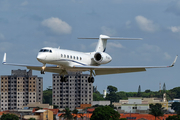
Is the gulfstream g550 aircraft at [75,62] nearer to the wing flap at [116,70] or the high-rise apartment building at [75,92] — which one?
the wing flap at [116,70]

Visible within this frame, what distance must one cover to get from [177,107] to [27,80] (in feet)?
207

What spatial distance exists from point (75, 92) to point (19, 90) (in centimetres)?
2263

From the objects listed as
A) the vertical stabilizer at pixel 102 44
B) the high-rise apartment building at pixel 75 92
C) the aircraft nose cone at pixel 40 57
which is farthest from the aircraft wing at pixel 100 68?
the high-rise apartment building at pixel 75 92

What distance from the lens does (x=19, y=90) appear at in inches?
6959

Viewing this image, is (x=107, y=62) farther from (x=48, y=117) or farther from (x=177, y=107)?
(x=177, y=107)

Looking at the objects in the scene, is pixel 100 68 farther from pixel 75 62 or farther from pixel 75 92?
pixel 75 92

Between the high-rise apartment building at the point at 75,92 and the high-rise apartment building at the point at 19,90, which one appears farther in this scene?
the high-rise apartment building at the point at 75,92

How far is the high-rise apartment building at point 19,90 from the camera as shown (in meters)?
174

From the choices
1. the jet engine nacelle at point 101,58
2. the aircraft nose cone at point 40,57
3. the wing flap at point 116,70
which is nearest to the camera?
the aircraft nose cone at point 40,57

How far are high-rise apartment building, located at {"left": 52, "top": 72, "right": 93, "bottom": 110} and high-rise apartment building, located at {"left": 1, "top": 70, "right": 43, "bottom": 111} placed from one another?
9426 mm

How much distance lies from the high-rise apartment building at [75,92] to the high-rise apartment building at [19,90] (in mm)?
9426

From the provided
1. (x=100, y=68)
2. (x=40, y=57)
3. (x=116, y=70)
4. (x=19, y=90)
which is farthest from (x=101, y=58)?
(x=19, y=90)

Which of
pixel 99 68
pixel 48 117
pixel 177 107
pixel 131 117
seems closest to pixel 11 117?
pixel 48 117

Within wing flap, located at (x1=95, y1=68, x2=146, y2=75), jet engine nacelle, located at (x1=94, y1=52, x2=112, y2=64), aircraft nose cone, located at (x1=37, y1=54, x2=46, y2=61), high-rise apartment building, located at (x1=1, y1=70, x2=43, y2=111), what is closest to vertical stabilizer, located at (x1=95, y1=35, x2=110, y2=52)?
jet engine nacelle, located at (x1=94, y1=52, x2=112, y2=64)
